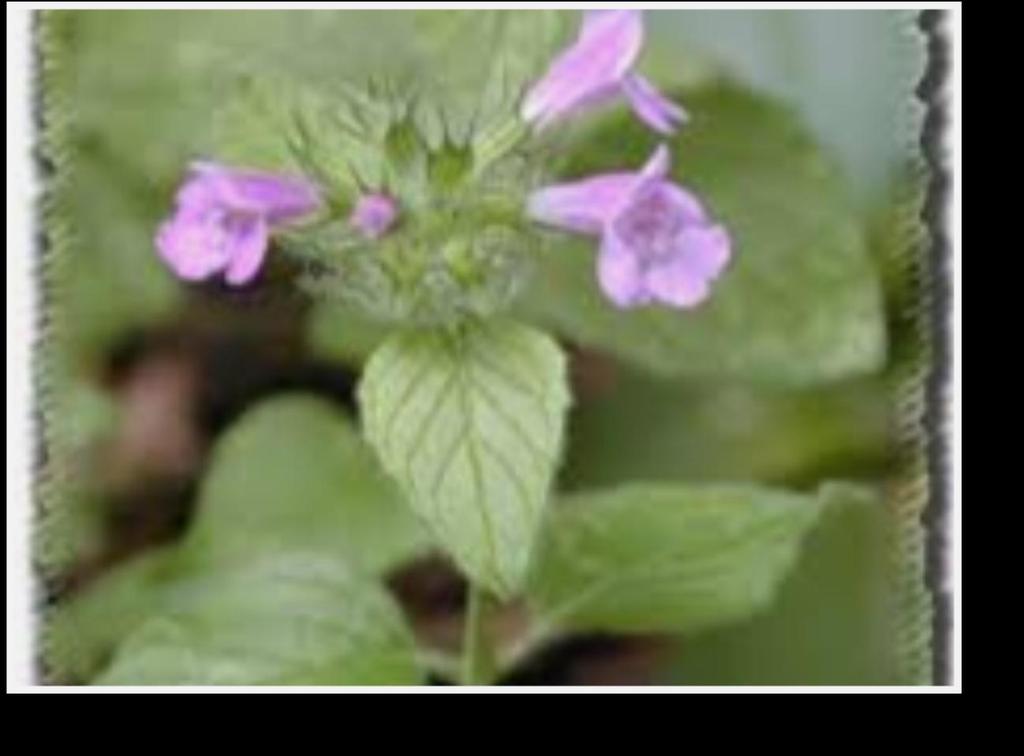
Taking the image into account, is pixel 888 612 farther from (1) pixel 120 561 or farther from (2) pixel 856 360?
(1) pixel 120 561

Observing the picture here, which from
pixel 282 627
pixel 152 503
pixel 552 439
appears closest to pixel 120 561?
pixel 152 503

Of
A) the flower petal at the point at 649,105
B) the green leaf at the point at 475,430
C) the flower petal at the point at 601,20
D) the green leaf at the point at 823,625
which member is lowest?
the green leaf at the point at 823,625

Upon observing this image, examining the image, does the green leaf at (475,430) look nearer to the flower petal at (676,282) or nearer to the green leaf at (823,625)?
the flower petal at (676,282)

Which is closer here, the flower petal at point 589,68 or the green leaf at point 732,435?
the flower petal at point 589,68

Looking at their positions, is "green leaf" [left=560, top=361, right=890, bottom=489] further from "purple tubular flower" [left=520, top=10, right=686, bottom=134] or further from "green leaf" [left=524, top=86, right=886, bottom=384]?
"purple tubular flower" [left=520, top=10, right=686, bottom=134]

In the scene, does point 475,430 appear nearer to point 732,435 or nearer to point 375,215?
point 375,215

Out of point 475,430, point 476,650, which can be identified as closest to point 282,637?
point 476,650

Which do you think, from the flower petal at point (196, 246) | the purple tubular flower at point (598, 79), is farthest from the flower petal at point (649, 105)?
the flower petal at point (196, 246)
